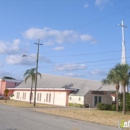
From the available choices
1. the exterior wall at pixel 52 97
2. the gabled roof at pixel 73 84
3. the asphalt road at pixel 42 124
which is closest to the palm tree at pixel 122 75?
the gabled roof at pixel 73 84

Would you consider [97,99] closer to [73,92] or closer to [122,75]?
[73,92]

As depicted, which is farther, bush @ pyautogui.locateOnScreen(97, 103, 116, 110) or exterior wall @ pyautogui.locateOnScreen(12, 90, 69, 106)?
exterior wall @ pyautogui.locateOnScreen(12, 90, 69, 106)

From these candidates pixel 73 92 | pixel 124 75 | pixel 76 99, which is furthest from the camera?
pixel 73 92

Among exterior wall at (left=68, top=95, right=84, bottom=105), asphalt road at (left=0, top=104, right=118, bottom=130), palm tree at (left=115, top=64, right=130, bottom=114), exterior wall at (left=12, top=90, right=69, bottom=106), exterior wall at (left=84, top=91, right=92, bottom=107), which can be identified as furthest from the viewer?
exterior wall at (left=12, top=90, right=69, bottom=106)

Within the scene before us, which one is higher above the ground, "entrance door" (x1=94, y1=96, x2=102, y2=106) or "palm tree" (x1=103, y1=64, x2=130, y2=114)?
"palm tree" (x1=103, y1=64, x2=130, y2=114)

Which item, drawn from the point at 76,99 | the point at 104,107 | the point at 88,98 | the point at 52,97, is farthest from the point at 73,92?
the point at 104,107

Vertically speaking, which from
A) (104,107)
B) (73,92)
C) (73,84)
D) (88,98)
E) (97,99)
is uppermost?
(73,84)

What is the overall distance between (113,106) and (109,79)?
616cm

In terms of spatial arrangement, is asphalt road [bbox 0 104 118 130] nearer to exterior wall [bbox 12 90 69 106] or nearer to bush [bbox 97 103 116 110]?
bush [bbox 97 103 116 110]

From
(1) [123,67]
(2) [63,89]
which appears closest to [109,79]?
(1) [123,67]

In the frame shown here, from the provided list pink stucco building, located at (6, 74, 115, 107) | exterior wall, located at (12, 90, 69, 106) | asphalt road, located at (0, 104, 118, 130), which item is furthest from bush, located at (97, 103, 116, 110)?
asphalt road, located at (0, 104, 118, 130)

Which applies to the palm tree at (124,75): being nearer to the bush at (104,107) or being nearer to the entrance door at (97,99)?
the bush at (104,107)

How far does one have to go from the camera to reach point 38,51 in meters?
40.9

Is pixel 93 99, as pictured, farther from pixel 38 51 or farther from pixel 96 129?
pixel 96 129
